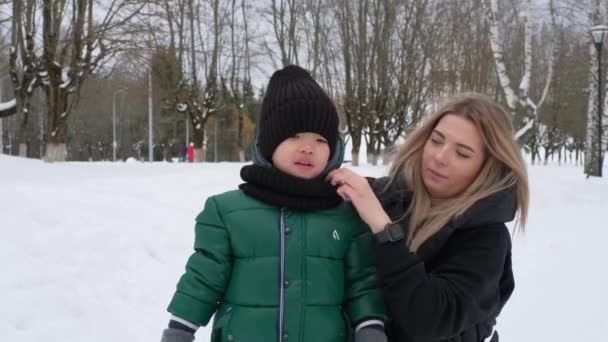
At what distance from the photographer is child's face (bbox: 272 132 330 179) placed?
2043 mm

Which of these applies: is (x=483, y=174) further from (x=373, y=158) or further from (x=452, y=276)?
(x=373, y=158)

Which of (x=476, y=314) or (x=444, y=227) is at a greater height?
(x=444, y=227)

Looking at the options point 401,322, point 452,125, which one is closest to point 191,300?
point 401,322

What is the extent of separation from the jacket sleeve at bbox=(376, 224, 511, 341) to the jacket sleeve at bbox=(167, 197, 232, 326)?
1.78ft

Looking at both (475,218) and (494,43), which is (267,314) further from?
(494,43)

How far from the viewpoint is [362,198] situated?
6.39 ft

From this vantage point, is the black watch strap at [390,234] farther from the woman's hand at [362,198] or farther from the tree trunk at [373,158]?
the tree trunk at [373,158]

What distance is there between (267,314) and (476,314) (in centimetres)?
70

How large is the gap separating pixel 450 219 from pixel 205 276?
888 mm

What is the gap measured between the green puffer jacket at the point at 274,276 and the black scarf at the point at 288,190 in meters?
0.04

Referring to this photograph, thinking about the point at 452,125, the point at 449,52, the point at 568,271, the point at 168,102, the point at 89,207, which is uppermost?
the point at 449,52

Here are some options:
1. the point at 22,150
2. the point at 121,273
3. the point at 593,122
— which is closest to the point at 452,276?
the point at 121,273

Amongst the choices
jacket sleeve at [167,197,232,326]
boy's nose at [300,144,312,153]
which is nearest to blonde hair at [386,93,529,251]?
boy's nose at [300,144,312,153]

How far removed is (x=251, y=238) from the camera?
192cm
